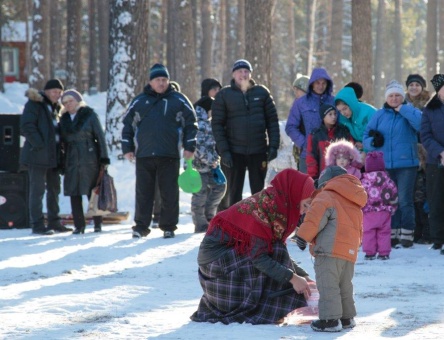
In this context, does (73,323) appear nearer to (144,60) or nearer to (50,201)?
(50,201)

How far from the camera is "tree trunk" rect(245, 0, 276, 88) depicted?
20.9m

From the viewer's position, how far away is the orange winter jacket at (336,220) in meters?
7.08

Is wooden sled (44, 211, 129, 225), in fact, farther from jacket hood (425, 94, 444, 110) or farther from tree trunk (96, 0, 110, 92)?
tree trunk (96, 0, 110, 92)

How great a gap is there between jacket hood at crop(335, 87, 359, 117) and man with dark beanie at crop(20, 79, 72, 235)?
368 cm

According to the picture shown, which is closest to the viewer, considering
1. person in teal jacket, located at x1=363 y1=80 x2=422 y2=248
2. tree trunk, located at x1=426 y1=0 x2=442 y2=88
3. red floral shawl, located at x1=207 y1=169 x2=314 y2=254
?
red floral shawl, located at x1=207 y1=169 x2=314 y2=254

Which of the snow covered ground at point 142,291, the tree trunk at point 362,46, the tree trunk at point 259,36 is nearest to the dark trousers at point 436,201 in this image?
the snow covered ground at point 142,291

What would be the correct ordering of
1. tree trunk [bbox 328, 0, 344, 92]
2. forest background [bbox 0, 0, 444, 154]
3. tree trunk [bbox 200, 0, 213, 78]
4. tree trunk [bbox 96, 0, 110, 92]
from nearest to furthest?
1. forest background [bbox 0, 0, 444, 154]
2. tree trunk [bbox 328, 0, 344, 92]
3. tree trunk [bbox 96, 0, 110, 92]
4. tree trunk [bbox 200, 0, 213, 78]

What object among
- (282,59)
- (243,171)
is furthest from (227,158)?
(282,59)

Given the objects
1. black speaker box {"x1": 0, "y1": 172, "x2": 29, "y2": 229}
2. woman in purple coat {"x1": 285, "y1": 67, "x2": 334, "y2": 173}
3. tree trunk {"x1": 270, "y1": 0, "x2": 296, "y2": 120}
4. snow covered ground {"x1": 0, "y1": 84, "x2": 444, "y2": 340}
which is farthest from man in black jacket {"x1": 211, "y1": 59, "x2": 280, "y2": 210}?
tree trunk {"x1": 270, "y1": 0, "x2": 296, "y2": 120}

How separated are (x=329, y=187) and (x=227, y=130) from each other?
5.70m

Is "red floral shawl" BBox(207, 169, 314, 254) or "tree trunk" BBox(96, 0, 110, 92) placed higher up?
"tree trunk" BBox(96, 0, 110, 92)

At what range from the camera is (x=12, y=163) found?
14.1 metres

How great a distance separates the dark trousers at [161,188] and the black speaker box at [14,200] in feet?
6.42

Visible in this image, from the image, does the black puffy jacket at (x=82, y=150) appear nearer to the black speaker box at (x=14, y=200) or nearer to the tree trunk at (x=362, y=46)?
the black speaker box at (x=14, y=200)
